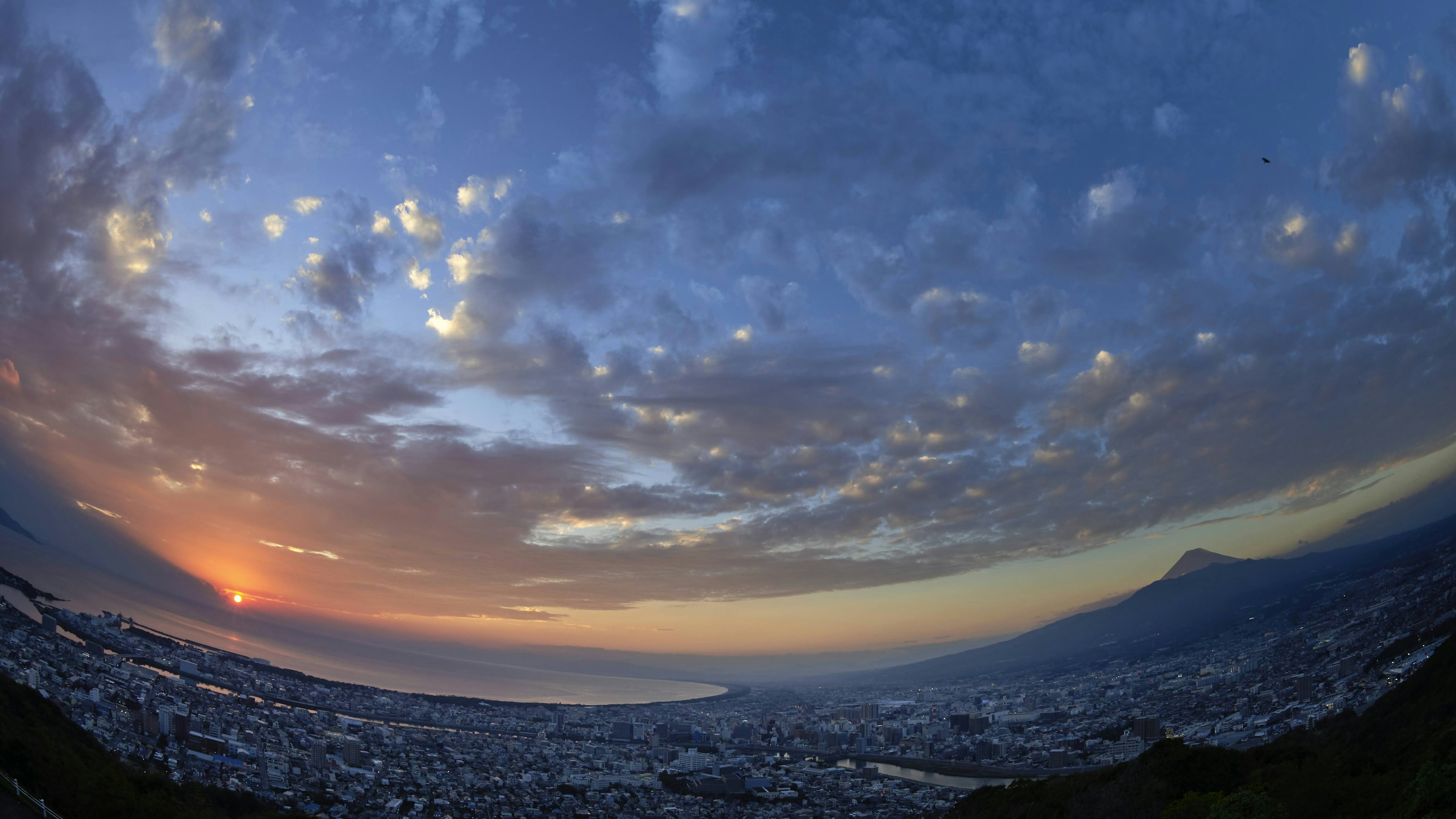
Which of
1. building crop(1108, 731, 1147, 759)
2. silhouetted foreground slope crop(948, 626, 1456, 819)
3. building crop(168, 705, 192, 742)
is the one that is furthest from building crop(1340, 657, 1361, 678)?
building crop(168, 705, 192, 742)

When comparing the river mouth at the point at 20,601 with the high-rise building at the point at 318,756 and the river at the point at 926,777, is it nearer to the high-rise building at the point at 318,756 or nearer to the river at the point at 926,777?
the high-rise building at the point at 318,756

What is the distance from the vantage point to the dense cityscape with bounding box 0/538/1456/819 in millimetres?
29922

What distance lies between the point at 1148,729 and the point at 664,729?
44259 millimetres

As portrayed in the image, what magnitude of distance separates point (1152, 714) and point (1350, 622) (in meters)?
13.2

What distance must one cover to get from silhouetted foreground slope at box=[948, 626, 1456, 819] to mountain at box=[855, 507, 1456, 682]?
38957mm

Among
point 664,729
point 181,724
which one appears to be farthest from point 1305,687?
point 181,724

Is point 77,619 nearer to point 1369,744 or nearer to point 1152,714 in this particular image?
point 1369,744

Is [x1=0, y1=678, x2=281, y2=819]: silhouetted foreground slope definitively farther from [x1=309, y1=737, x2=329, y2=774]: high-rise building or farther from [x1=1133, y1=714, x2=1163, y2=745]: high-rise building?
[x1=1133, y1=714, x2=1163, y2=745]: high-rise building

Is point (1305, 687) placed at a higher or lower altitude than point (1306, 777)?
lower

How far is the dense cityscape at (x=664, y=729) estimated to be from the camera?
29.9 metres

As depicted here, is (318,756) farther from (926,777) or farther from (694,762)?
(926,777)

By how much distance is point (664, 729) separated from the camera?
69.0m

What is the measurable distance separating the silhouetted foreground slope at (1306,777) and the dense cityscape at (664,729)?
672 cm

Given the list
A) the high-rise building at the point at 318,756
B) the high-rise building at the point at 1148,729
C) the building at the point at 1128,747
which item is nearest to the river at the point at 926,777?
the building at the point at 1128,747
